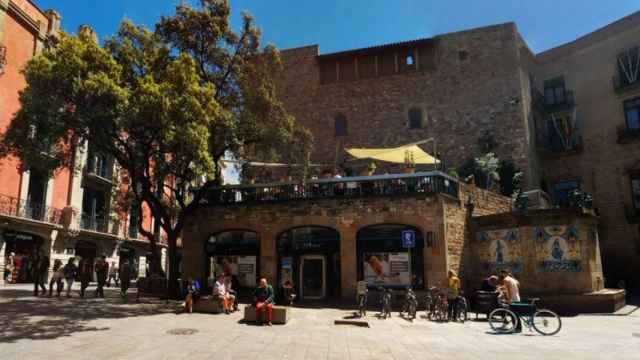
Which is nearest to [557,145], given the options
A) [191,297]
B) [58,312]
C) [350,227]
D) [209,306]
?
[350,227]

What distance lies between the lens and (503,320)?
12.6 meters

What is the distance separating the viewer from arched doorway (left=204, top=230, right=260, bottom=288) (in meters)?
20.2

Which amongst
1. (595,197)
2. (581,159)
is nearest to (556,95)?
(581,159)

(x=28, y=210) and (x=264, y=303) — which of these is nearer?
(x=264, y=303)

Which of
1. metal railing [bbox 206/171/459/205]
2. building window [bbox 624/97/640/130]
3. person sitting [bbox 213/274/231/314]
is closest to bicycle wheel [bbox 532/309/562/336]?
metal railing [bbox 206/171/459/205]

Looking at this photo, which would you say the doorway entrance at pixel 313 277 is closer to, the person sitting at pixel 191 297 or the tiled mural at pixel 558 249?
the person sitting at pixel 191 297

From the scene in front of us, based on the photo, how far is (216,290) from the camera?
1534 cm

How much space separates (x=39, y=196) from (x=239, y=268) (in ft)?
49.2

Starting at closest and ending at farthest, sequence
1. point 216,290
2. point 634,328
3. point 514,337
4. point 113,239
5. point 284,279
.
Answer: point 514,337 → point 634,328 → point 216,290 → point 284,279 → point 113,239

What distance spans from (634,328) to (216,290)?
41.7ft

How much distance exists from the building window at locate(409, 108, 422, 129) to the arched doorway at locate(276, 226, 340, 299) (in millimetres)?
16950

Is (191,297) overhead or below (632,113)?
below

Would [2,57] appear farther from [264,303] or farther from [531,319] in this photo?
[531,319]

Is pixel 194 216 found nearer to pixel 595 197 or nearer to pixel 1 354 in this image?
pixel 1 354
